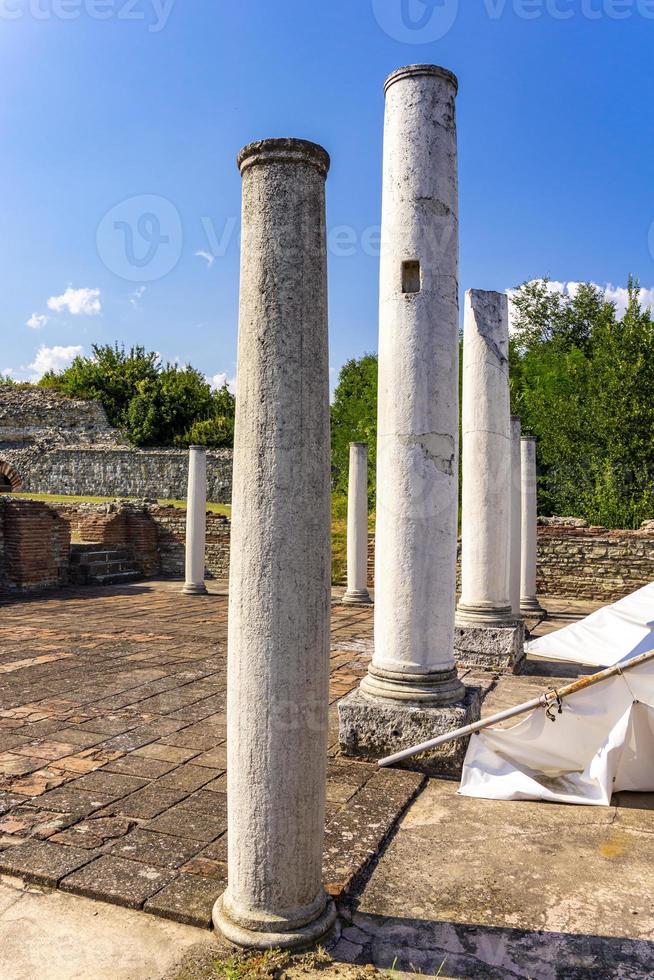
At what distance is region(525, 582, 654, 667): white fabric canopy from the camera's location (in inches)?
172

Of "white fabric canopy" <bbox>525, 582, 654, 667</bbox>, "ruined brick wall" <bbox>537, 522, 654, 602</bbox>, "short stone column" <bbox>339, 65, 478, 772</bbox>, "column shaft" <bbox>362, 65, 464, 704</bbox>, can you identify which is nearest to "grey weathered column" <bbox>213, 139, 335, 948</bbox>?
"short stone column" <bbox>339, 65, 478, 772</bbox>

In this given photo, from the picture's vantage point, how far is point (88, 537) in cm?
1712

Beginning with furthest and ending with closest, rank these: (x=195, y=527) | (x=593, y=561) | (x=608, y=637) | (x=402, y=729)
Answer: (x=593, y=561) → (x=195, y=527) → (x=608, y=637) → (x=402, y=729)

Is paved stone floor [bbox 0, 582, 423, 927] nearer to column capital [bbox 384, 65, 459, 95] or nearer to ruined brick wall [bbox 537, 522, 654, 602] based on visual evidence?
column capital [bbox 384, 65, 459, 95]

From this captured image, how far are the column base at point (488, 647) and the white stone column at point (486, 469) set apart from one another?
94mm

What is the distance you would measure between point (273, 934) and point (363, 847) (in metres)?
0.91

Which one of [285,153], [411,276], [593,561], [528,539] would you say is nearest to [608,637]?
[411,276]

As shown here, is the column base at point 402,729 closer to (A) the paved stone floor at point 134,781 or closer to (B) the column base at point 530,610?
(A) the paved stone floor at point 134,781

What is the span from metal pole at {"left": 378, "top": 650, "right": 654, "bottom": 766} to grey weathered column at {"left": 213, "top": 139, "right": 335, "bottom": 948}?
5.27 ft

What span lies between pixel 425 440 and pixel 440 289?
97cm

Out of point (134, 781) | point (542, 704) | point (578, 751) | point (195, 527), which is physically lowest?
point (134, 781)

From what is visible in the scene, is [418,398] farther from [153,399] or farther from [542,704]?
[153,399]

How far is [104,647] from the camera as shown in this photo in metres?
8.16

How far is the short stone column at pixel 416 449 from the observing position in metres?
4.43
